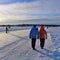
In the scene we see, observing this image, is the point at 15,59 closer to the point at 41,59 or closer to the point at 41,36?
the point at 41,59

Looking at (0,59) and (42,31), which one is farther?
(42,31)

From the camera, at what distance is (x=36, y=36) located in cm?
1573

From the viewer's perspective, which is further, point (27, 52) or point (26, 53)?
point (27, 52)

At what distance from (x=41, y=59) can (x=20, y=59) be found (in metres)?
1.10

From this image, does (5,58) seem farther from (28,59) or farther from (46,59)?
(46,59)

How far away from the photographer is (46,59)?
11.4 meters

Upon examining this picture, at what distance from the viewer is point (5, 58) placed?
1184 centimetres

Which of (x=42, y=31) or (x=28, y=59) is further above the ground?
→ (x=42, y=31)

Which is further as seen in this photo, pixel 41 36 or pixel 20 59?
pixel 41 36

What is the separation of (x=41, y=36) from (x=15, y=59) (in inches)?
180

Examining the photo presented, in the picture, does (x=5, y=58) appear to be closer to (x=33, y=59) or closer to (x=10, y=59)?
(x=10, y=59)

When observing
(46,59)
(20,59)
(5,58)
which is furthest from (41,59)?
(5,58)

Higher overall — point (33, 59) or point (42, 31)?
point (42, 31)

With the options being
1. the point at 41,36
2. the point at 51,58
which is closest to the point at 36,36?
the point at 41,36
